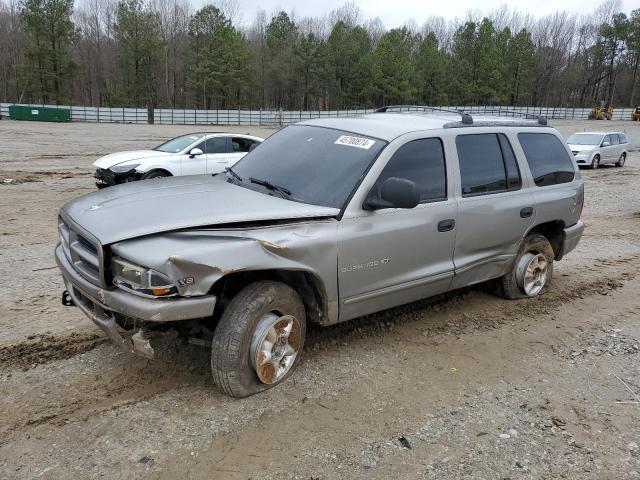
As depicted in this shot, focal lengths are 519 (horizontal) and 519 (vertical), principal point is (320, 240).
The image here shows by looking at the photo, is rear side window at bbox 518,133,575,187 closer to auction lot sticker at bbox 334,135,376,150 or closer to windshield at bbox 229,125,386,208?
auction lot sticker at bbox 334,135,376,150

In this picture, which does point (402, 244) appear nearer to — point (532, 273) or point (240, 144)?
point (532, 273)

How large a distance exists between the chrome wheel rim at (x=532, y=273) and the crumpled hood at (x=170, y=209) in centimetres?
271

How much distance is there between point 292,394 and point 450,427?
42.2 inches

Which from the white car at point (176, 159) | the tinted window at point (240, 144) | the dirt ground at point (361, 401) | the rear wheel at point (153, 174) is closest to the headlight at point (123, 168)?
the white car at point (176, 159)

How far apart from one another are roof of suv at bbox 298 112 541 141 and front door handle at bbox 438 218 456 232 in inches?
30.8

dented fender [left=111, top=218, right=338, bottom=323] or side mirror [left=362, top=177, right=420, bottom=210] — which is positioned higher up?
side mirror [left=362, top=177, right=420, bottom=210]

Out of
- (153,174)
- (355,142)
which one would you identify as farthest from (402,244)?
(153,174)

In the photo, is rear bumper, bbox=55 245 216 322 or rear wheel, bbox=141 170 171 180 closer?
rear bumper, bbox=55 245 216 322

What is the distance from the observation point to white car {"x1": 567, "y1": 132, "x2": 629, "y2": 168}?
20859 millimetres

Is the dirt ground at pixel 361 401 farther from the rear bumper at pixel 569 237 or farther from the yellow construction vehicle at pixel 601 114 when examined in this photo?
the yellow construction vehicle at pixel 601 114

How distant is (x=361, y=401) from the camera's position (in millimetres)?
3559

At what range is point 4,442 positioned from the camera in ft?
9.75

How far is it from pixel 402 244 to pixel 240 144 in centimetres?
913

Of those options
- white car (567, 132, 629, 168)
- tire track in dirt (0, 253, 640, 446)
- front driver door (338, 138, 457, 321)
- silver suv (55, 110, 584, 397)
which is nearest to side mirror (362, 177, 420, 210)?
silver suv (55, 110, 584, 397)
